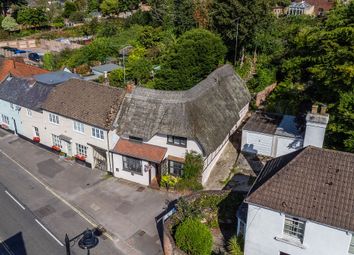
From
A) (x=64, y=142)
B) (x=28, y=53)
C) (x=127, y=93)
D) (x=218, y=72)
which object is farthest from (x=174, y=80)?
(x=28, y=53)

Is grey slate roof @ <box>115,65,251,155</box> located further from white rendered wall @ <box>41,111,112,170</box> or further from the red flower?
the red flower

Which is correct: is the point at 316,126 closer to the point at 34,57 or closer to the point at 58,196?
the point at 58,196

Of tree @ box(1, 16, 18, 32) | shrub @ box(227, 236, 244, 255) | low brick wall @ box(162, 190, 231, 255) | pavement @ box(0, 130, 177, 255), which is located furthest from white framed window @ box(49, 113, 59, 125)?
tree @ box(1, 16, 18, 32)

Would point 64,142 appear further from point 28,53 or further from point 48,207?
point 28,53

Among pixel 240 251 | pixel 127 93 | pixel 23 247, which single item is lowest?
pixel 23 247

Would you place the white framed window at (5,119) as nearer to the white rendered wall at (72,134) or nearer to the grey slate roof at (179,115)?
the white rendered wall at (72,134)

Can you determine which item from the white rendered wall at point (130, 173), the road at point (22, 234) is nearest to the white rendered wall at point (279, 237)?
the white rendered wall at point (130, 173)

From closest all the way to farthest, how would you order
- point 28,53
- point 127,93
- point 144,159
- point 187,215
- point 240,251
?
point 240,251 → point 187,215 → point 144,159 → point 127,93 → point 28,53
